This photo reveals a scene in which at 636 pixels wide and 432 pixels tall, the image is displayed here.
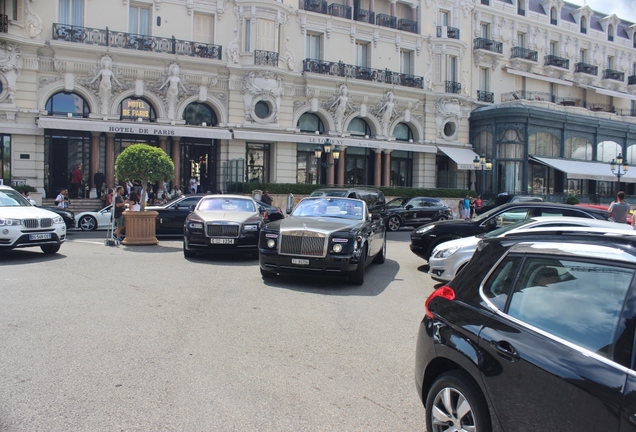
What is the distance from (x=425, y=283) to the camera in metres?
10.4

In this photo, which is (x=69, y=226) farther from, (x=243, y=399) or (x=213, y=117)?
(x=243, y=399)

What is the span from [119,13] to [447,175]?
24.0 meters

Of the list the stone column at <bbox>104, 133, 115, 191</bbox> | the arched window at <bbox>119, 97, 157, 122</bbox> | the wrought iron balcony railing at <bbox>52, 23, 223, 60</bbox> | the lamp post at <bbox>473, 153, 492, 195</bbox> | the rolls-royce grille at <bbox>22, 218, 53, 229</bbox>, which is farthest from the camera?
the lamp post at <bbox>473, 153, 492, 195</bbox>

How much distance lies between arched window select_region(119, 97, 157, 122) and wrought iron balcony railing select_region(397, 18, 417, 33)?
1794 centimetres

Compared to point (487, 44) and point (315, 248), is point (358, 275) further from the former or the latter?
point (487, 44)

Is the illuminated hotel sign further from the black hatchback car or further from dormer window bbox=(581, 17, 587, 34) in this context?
dormer window bbox=(581, 17, 587, 34)

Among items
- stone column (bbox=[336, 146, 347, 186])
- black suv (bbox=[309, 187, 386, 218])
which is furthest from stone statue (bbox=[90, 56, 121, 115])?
stone column (bbox=[336, 146, 347, 186])

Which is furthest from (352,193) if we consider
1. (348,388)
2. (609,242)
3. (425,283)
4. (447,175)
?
(447,175)

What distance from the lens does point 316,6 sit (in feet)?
109

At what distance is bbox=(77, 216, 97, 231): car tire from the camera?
20.7 m

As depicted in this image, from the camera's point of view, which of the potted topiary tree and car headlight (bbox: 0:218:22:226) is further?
the potted topiary tree

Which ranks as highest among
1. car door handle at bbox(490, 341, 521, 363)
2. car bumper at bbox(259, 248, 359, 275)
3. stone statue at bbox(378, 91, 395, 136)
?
stone statue at bbox(378, 91, 395, 136)

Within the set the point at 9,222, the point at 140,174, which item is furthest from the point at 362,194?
the point at 9,222

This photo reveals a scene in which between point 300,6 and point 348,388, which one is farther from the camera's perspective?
point 300,6
